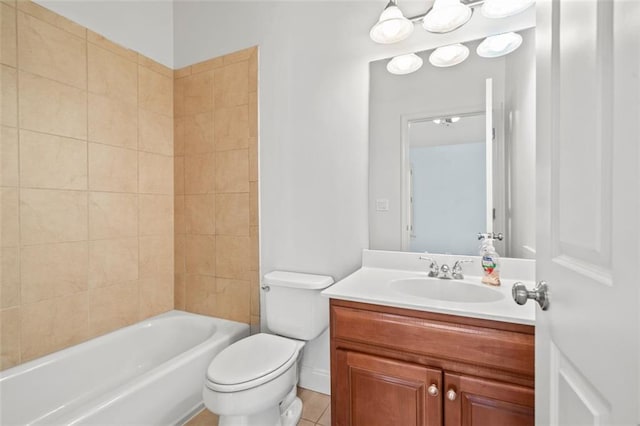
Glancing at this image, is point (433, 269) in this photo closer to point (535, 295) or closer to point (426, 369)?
point (426, 369)

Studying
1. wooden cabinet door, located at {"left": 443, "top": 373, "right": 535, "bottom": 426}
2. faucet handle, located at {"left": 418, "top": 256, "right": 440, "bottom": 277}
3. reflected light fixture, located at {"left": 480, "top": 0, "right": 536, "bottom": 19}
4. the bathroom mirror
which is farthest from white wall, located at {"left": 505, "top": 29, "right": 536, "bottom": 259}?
wooden cabinet door, located at {"left": 443, "top": 373, "right": 535, "bottom": 426}

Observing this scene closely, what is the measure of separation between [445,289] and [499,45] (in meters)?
1.19

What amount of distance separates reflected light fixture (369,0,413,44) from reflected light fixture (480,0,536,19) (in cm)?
34

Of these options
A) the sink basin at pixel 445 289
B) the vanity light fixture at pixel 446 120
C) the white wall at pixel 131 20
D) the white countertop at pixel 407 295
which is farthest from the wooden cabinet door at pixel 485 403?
the white wall at pixel 131 20

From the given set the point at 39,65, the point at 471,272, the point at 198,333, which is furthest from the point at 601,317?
the point at 39,65

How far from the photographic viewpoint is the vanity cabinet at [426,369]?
938mm

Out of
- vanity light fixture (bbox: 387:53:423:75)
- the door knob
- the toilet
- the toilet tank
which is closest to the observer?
the door knob

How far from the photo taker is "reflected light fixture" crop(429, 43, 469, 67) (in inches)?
56.3

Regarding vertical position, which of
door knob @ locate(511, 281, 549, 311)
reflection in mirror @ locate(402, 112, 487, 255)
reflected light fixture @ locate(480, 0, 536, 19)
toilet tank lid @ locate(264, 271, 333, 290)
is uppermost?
reflected light fixture @ locate(480, 0, 536, 19)

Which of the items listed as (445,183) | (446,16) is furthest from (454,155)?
(446,16)

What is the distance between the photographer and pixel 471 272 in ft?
4.65

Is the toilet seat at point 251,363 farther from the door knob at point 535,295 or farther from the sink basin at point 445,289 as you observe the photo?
the door knob at point 535,295

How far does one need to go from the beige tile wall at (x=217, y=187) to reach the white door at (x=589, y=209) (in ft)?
5.36

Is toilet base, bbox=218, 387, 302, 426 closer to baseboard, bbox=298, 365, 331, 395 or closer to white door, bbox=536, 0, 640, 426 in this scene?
baseboard, bbox=298, 365, 331, 395
